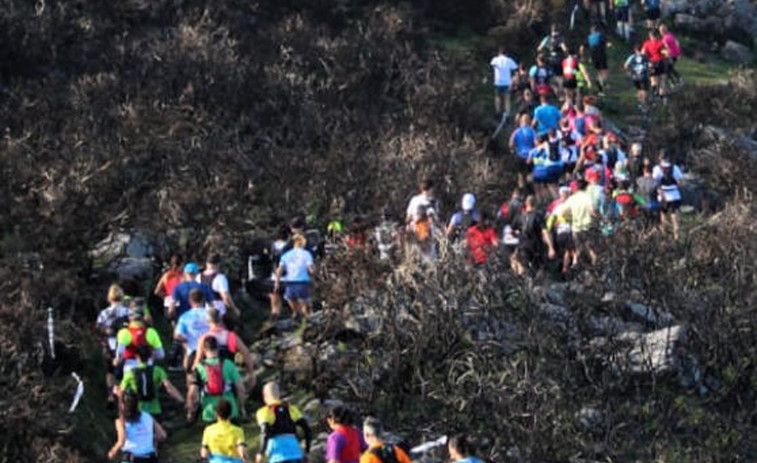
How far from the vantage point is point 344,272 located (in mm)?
17594

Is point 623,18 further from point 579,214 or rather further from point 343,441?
point 343,441

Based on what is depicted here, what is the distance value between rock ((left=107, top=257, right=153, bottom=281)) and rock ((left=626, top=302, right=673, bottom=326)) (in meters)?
6.26

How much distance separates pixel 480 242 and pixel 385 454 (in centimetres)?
632

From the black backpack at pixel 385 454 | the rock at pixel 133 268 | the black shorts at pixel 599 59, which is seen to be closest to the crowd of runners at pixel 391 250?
the black backpack at pixel 385 454

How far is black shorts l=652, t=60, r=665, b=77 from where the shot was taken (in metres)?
29.9

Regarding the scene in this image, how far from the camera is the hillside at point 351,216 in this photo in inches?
611

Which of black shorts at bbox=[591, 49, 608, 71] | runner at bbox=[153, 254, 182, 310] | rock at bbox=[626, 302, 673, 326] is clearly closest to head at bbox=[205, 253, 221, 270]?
runner at bbox=[153, 254, 182, 310]

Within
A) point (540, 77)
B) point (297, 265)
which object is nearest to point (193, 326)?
point (297, 265)

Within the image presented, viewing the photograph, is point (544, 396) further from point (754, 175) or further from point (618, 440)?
point (754, 175)

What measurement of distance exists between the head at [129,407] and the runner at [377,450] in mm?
2332

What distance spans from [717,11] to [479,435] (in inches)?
906

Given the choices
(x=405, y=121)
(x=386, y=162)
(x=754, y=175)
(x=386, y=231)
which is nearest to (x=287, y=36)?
(x=405, y=121)

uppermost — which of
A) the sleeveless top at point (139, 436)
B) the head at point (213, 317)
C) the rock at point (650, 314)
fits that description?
the head at point (213, 317)

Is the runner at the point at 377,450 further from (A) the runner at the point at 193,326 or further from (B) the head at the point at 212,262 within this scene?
(B) the head at the point at 212,262
